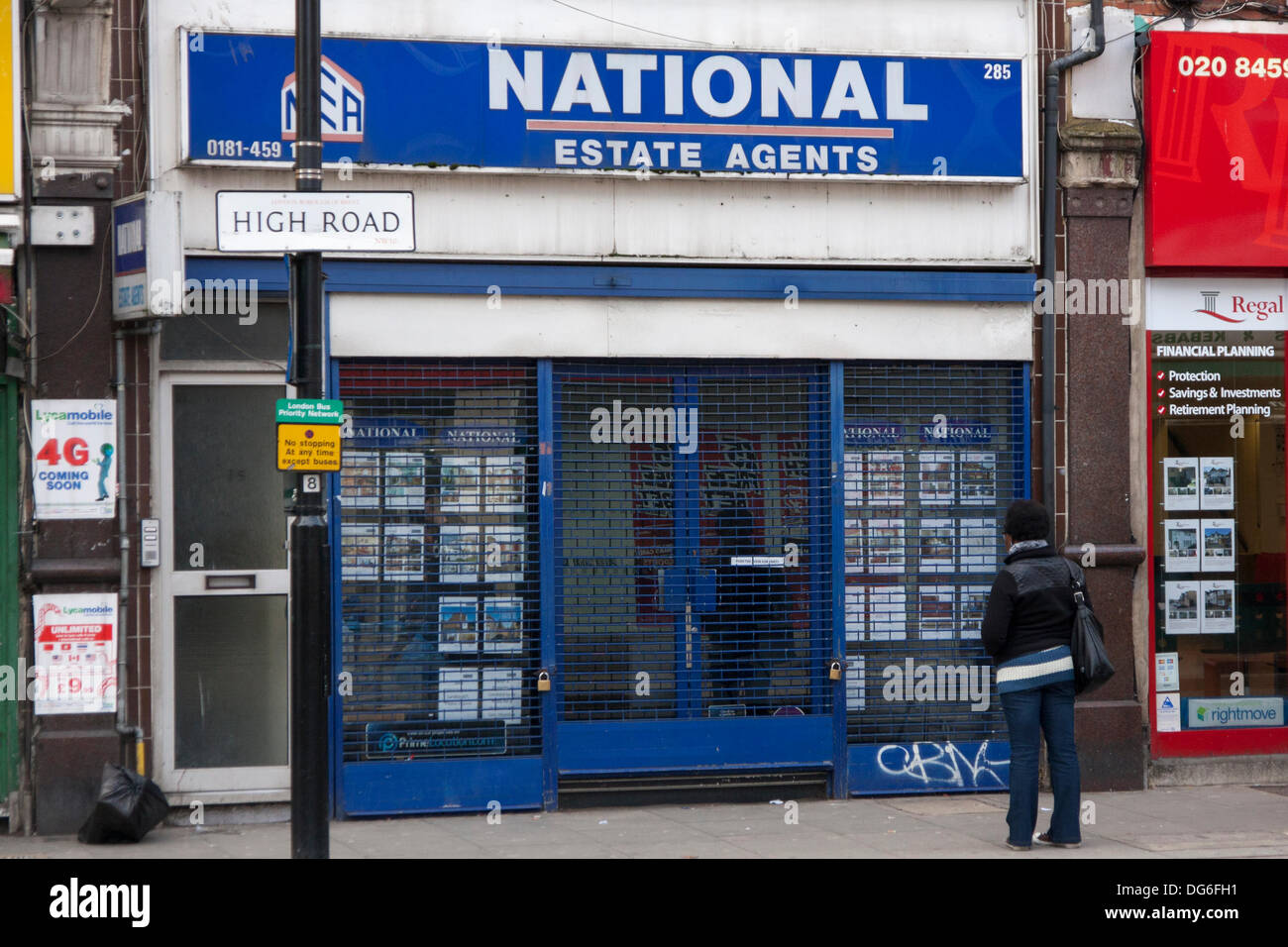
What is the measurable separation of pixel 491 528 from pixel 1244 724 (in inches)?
219

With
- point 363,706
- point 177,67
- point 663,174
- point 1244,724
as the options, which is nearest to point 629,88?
point 663,174

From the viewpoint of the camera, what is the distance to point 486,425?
33.1 ft

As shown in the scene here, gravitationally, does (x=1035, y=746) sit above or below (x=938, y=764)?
above

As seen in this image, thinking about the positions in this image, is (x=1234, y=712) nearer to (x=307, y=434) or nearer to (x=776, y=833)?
(x=776, y=833)

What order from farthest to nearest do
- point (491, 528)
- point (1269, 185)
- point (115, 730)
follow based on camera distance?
point (1269, 185) < point (491, 528) < point (115, 730)

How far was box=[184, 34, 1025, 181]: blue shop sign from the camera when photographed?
31.7ft

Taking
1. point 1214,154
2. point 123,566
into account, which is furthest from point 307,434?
point 1214,154

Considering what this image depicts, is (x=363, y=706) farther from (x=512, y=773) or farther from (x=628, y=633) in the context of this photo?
(x=628, y=633)

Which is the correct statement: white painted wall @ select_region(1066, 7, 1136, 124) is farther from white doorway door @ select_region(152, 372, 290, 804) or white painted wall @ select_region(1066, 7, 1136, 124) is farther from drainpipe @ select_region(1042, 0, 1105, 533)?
white doorway door @ select_region(152, 372, 290, 804)

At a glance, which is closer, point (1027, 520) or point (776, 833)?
point (1027, 520)

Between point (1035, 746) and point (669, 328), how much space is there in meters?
3.60

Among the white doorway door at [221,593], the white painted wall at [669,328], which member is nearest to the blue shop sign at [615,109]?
the white painted wall at [669,328]

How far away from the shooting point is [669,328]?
10.2 metres

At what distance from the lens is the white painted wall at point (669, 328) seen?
9.90 m
